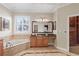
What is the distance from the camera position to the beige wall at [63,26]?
233cm

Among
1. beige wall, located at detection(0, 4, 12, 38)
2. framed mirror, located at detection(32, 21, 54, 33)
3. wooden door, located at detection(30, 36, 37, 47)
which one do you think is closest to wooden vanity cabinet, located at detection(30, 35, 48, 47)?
wooden door, located at detection(30, 36, 37, 47)

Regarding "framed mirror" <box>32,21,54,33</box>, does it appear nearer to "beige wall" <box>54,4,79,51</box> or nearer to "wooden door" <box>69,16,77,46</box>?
"beige wall" <box>54,4,79,51</box>

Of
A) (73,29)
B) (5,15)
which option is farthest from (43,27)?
(5,15)

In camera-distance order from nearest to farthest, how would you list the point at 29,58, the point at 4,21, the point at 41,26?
the point at 29,58, the point at 4,21, the point at 41,26

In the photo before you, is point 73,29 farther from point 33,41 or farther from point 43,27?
point 33,41

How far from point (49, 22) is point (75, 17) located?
0.53m

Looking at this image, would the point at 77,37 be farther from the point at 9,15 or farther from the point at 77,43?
the point at 9,15

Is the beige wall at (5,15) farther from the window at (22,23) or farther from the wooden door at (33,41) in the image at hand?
the wooden door at (33,41)

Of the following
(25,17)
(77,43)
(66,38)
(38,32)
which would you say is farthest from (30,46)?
(77,43)

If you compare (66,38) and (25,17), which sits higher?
(25,17)

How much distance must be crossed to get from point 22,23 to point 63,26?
0.78 meters

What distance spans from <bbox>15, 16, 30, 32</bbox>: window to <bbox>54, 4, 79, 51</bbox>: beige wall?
573 mm

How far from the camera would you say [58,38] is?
2.40m

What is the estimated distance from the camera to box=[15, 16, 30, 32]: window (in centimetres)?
225
